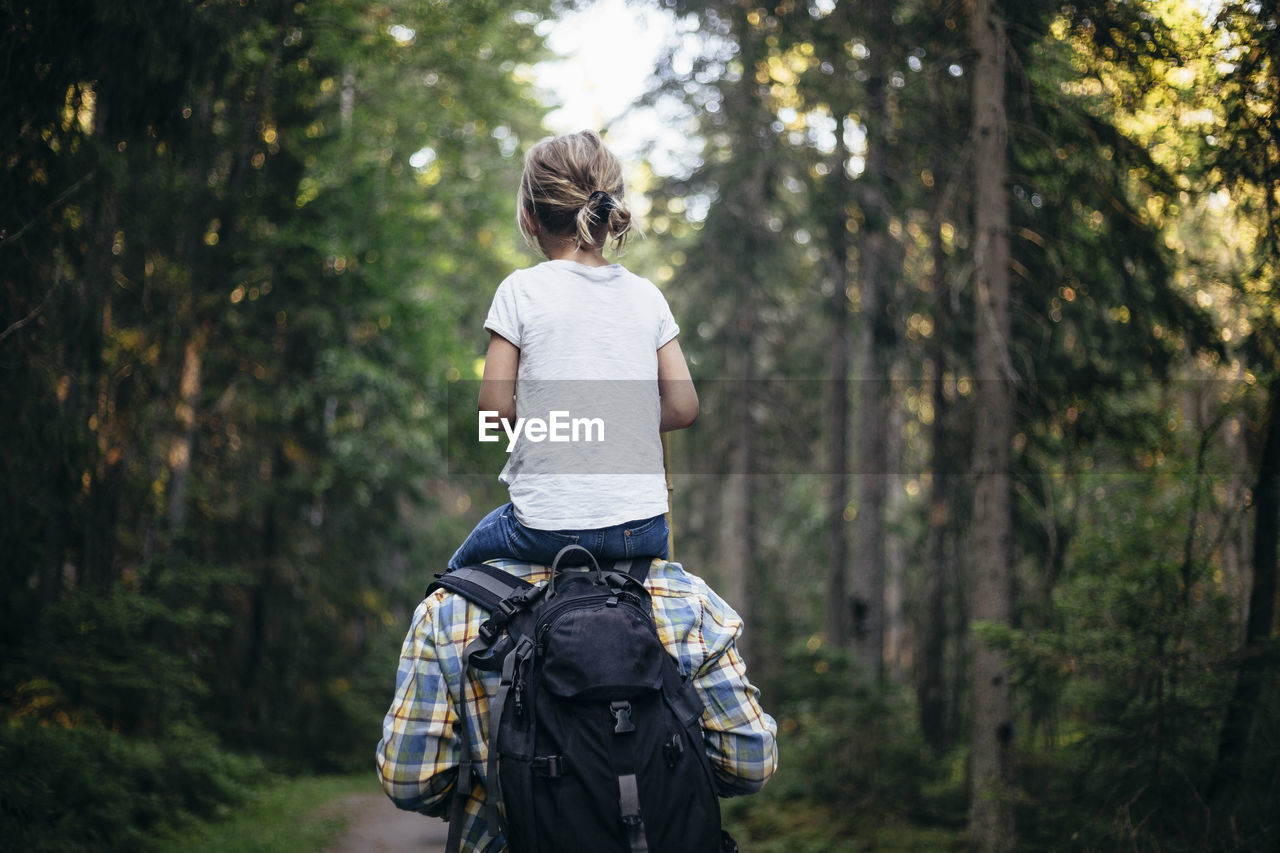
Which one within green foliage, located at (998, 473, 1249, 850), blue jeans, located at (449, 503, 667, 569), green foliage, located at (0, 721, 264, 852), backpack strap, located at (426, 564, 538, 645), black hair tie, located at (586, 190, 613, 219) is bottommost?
green foliage, located at (0, 721, 264, 852)

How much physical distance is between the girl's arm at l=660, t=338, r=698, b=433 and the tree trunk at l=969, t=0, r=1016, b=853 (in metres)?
6.18

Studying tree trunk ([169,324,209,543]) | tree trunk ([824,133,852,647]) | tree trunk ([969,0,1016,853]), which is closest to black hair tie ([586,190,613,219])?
tree trunk ([969,0,1016,853])

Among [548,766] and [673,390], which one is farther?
[673,390]

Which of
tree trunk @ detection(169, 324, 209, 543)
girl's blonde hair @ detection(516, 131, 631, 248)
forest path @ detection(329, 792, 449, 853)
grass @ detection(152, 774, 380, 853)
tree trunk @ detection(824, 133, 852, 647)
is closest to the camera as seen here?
girl's blonde hair @ detection(516, 131, 631, 248)

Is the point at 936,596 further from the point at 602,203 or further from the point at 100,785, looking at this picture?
the point at 602,203

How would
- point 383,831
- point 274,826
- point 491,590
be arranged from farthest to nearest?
→ 1. point 383,831
2. point 274,826
3. point 491,590

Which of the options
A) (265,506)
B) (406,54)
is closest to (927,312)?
(406,54)

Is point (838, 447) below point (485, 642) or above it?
above

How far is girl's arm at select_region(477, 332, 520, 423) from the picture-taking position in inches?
102

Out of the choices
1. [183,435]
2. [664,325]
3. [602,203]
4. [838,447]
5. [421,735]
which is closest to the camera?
[421,735]

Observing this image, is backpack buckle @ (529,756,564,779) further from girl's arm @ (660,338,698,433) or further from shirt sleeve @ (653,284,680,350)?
shirt sleeve @ (653,284,680,350)

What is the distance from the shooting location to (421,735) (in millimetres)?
2439

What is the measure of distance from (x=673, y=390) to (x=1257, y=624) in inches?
214

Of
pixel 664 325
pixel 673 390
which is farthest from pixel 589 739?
pixel 664 325
